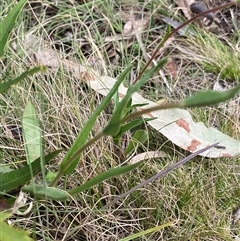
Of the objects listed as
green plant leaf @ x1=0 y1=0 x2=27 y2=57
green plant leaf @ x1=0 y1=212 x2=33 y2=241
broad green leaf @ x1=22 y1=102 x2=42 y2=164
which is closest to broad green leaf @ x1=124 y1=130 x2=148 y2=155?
broad green leaf @ x1=22 y1=102 x2=42 y2=164

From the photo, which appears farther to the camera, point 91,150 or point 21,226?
point 91,150

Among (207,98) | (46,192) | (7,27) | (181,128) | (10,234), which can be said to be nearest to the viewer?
(207,98)

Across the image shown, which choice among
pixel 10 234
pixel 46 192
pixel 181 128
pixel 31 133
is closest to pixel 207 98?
pixel 10 234

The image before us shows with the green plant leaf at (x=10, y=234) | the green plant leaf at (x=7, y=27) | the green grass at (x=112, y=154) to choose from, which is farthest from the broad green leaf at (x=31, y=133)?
the green plant leaf at (x=10, y=234)

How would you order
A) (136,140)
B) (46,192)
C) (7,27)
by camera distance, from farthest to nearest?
(136,140) < (7,27) < (46,192)

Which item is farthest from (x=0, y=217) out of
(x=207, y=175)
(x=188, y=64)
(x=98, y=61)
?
(x=188, y=64)

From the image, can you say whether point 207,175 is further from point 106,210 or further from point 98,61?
point 98,61

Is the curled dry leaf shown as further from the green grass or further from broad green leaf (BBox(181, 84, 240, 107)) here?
broad green leaf (BBox(181, 84, 240, 107))

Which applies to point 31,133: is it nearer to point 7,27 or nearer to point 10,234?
point 7,27
